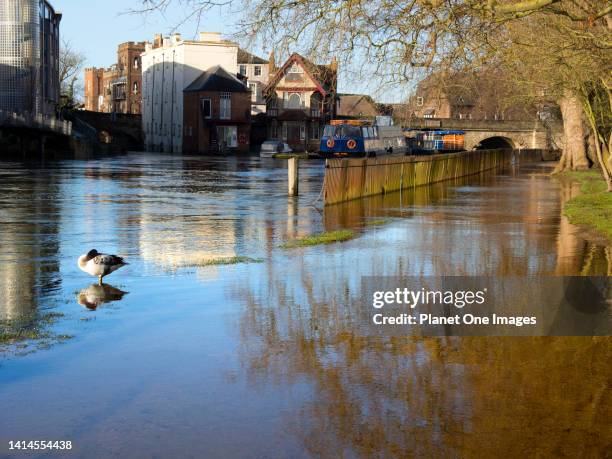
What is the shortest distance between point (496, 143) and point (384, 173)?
→ 307 feet

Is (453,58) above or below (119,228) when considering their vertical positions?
above

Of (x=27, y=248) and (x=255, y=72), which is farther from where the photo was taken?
(x=255, y=72)

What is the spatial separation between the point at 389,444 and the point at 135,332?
14.1 ft

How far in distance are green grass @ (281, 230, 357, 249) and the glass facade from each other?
206 feet

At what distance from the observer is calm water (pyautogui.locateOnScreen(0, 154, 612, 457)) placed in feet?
22.6

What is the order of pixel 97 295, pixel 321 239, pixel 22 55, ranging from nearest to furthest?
pixel 97 295 < pixel 321 239 < pixel 22 55

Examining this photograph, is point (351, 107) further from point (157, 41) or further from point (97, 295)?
point (97, 295)

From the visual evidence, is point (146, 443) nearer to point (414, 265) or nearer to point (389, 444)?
point (389, 444)

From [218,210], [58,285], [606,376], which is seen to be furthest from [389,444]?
[218,210]

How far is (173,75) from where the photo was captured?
106875 mm

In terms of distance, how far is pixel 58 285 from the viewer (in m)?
13.4

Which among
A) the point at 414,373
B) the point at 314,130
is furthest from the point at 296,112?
the point at 414,373

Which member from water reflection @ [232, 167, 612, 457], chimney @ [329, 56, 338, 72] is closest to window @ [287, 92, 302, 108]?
chimney @ [329, 56, 338, 72]

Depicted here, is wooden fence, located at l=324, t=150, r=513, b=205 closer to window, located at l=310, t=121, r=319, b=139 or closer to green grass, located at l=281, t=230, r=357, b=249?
green grass, located at l=281, t=230, r=357, b=249
